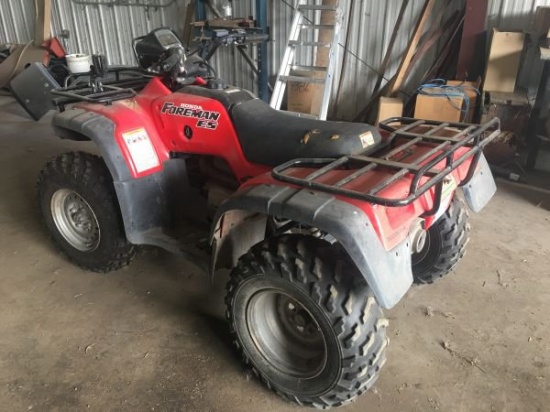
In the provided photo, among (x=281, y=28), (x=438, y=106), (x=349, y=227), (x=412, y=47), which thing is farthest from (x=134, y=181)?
(x=281, y=28)

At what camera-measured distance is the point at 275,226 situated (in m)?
2.14

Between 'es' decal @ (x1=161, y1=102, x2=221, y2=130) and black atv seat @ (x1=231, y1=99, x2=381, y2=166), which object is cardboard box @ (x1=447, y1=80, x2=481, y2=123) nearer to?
black atv seat @ (x1=231, y1=99, x2=381, y2=166)

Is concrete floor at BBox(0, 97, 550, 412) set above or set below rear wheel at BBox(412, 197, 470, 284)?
below

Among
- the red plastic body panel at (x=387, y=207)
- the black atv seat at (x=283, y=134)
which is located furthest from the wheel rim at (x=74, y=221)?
the red plastic body panel at (x=387, y=207)

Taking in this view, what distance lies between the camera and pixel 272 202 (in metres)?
1.56

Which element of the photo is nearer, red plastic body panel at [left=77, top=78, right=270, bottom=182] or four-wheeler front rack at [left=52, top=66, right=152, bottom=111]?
red plastic body panel at [left=77, top=78, right=270, bottom=182]

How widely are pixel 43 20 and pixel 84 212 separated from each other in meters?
6.57

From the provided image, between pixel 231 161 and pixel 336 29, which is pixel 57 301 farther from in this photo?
pixel 336 29

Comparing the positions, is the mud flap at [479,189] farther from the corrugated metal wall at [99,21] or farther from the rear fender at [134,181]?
the corrugated metal wall at [99,21]

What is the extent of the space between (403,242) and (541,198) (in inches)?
110

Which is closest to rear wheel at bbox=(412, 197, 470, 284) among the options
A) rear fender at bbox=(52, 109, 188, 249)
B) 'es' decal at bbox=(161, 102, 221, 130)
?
'es' decal at bbox=(161, 102, 221, 130)

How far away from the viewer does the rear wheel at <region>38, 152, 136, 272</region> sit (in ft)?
7.98

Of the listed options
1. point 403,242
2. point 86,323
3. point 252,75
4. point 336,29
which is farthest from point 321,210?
point 252,75

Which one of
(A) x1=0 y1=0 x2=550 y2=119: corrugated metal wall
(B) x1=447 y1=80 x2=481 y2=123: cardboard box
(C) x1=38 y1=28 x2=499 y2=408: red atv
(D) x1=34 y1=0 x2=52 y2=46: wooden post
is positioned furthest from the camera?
(D) x1=34 y1=0 x2=52 y2=46: wooden post
